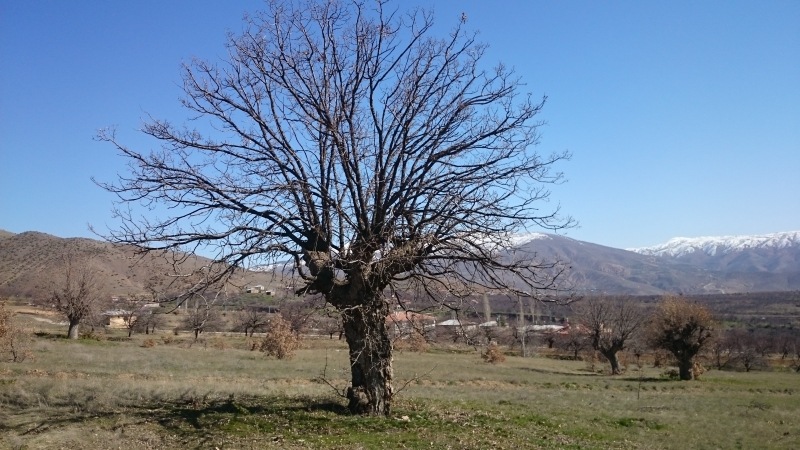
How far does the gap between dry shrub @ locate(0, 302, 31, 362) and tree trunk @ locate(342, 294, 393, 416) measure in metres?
20.2

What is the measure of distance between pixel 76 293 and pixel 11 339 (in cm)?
2453

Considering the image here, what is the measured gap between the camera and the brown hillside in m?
11.2

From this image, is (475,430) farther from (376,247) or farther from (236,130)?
(236,130)

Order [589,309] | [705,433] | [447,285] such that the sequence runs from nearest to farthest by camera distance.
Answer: [447,285]
[705,433]
[589,309]

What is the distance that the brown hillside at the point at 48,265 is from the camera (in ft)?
36.7

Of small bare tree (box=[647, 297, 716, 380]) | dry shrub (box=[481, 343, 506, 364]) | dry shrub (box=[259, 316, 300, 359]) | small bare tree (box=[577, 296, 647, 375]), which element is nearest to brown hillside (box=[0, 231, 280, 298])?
dry shrub (box=[259, 316, 300, 359])

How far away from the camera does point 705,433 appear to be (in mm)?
17000

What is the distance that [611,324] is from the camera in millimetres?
52062

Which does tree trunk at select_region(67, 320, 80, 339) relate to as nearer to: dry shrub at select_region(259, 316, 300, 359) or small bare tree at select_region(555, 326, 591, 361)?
dry shrub at select_region(259, 316, 300, 359)

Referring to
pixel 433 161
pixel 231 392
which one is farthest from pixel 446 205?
pixel 231 392

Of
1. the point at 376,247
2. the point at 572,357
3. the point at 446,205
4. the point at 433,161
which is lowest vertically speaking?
the point at 572,357

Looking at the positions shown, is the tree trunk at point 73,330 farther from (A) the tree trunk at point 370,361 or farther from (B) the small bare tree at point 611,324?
(B) the small bare tree at point 611,324

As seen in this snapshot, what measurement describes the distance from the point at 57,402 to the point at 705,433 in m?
17.6

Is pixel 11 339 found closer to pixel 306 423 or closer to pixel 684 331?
pixel 306 423
